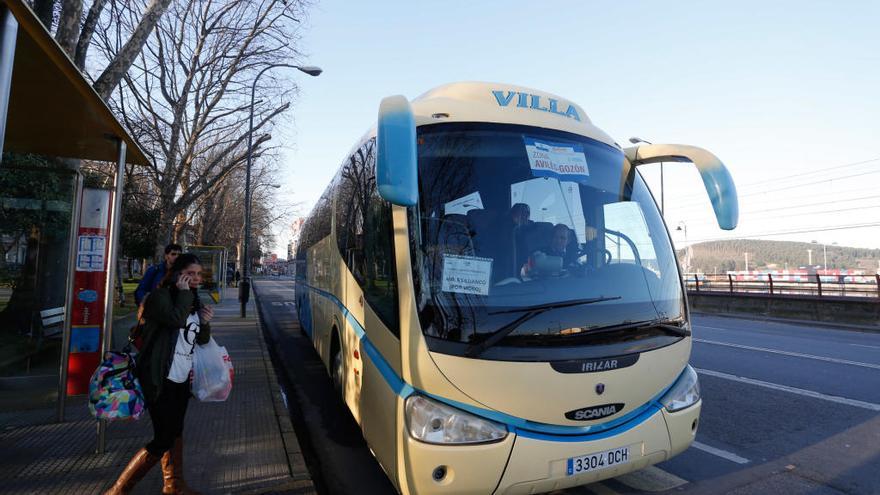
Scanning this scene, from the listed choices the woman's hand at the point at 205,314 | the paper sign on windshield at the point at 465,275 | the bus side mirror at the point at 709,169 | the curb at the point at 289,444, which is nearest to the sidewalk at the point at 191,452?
the curb at the point at 289,444

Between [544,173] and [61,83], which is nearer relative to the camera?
[61,83]

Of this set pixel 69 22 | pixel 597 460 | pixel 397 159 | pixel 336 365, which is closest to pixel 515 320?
pixel 597 460

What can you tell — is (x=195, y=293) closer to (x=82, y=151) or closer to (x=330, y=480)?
(x=330, y=480)

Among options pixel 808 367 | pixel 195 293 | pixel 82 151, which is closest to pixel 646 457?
pixel 195 293

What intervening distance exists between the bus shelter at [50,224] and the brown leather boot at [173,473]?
1405 mm

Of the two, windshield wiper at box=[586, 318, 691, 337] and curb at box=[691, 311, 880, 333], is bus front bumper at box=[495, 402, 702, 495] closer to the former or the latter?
windshield wiper at box=[586, 318, 691, 337]

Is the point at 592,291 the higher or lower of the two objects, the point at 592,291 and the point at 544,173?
the lower

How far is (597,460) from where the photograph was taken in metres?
2.96

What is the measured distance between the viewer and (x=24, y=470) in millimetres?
3758

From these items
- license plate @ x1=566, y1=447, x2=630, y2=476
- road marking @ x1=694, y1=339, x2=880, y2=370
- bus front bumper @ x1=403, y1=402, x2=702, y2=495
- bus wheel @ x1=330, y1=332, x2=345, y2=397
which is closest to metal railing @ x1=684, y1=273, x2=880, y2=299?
road marking @ x1=694, y1=339, x2=880, y2=370

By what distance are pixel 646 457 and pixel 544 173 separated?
203 centimetres

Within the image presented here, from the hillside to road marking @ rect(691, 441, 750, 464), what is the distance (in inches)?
1975

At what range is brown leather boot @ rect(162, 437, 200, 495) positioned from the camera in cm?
Answer: 336

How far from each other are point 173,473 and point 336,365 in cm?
229
